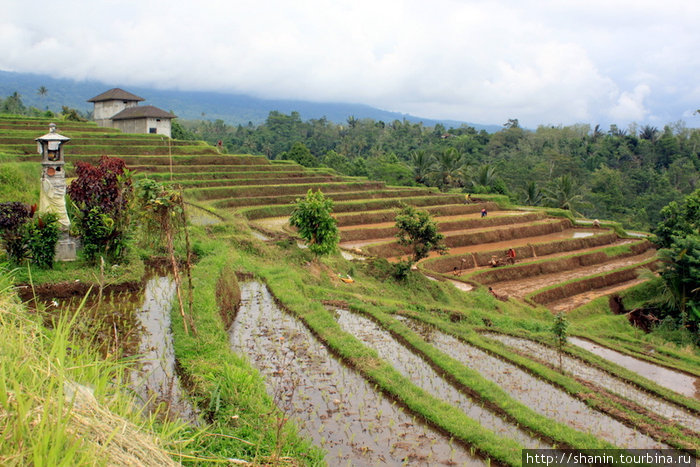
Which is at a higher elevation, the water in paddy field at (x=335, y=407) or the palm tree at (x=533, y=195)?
the palm tree at (x=533, y=195)

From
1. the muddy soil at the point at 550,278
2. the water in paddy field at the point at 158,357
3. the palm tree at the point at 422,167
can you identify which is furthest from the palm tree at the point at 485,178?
the water in paddy field at the point at 158,357

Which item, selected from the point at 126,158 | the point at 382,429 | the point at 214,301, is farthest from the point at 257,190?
the point at 382,429

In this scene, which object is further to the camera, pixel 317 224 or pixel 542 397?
pixel 317 224

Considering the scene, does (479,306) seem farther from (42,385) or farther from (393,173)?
(393,173)

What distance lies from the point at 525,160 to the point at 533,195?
13.0 metres

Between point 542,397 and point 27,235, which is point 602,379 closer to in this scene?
point 542,397

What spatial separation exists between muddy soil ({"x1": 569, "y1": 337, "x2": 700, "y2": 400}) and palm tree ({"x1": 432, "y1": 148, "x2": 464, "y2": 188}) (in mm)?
29645

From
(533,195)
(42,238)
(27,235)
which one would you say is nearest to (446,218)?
(533,195)

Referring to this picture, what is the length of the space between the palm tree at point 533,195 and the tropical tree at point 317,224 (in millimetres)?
31983

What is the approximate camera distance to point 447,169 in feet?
137

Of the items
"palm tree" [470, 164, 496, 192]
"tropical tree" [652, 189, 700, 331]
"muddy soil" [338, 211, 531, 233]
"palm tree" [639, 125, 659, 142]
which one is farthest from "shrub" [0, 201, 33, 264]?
"palm tree" [639, 125, 659, 142]

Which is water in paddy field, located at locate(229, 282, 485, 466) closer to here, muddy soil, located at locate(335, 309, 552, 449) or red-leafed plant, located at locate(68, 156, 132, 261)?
muddy soil, located at locate(335, 309, 552, 449)

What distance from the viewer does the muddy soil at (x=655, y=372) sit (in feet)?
33.8

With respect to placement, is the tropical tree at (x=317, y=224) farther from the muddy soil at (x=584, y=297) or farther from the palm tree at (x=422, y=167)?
the palm tree at (x=422, y=167)
